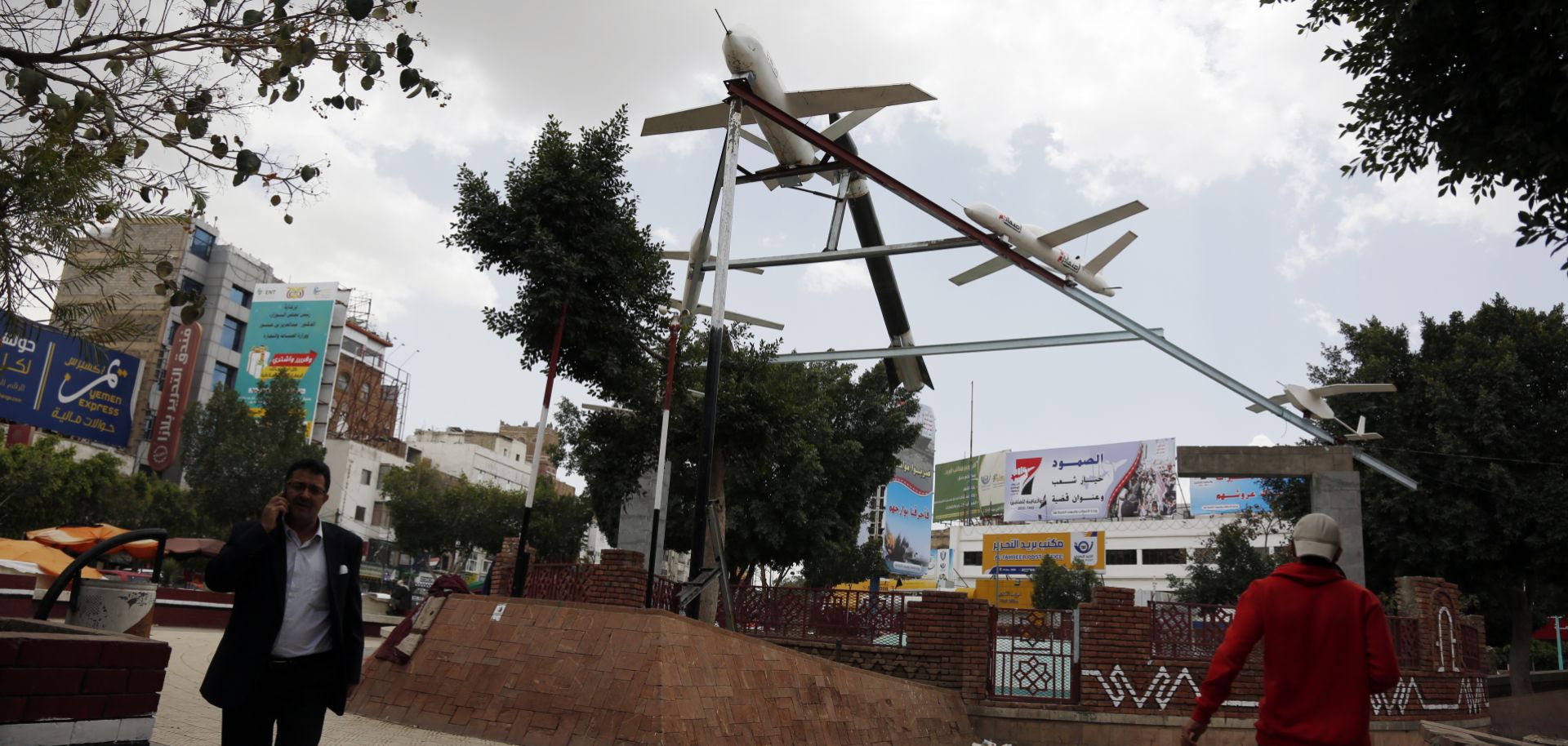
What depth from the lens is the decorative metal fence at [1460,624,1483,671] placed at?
15.7 metres

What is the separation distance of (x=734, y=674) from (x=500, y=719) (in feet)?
6.02

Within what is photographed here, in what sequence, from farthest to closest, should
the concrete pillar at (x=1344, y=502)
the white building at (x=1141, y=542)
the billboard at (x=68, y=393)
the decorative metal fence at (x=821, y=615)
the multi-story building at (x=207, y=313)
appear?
1. the white building at (x=1141, y=542)
2. the multi-story building at (x=207, y=313)
3. the billboard at (x=68, y=393)
4. the concrete pillar at (x=1344, y=502)
5. the decorative metal fence at (x=821, y=615)

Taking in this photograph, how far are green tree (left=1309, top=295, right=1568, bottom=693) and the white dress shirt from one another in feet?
82.6

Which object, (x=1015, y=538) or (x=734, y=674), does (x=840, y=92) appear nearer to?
(x=734, y=674)

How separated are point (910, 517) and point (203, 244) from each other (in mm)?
46599

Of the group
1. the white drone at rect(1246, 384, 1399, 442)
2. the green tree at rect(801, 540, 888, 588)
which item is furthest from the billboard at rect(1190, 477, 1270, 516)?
the white drone at rect(1246, 384, 1399, 442)

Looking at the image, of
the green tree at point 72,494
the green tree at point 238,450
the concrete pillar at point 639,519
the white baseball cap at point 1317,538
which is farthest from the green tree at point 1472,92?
the green tree at point 238,450

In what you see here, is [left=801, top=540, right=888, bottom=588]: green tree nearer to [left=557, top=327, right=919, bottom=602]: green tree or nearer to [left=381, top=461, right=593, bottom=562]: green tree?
[left=557, top=327, right=919, bottom=602]: green tree

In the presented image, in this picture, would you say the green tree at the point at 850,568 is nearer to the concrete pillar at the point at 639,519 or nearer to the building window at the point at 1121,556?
the concrete pillar at the point at 639,519

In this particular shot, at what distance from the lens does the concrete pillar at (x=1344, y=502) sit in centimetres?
1577

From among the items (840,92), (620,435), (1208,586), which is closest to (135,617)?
(840,92)

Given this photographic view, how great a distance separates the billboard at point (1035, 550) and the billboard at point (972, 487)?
3.26m

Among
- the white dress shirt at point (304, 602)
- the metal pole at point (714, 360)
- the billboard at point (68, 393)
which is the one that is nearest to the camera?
the white dress shirt at point (304, 602)

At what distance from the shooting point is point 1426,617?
48.0 ft
